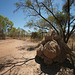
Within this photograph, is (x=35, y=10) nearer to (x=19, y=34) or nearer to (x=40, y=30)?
(x=40, y=30)

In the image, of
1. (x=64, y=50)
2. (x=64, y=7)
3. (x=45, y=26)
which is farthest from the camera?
(x=45, y=26)

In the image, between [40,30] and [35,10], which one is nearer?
[35,10]

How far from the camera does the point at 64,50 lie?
2967 mm

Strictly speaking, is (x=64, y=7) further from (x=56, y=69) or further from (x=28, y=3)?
(x=56, y=69)

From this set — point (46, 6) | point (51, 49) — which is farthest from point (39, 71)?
point (46, 6)

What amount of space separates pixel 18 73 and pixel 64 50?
269cm

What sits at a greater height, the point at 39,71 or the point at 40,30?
the point at 40,30

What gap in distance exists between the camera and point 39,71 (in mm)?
2281

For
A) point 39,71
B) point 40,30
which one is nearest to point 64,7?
point 40,30

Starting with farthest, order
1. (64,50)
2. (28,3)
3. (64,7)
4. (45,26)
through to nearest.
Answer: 1. (45,26)
2. (64,7)
3. (28,3)
4. (64,50)

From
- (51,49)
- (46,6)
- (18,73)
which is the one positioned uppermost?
(46,6)

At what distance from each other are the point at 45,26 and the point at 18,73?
554 centimetres

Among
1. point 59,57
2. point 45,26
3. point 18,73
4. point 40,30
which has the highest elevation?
point 45,26

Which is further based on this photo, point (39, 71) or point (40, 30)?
point (40, 30)
